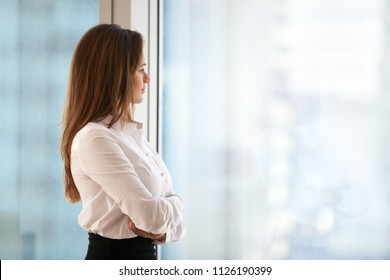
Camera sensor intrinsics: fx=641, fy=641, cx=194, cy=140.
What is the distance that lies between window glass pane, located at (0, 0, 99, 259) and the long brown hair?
4.26 ft

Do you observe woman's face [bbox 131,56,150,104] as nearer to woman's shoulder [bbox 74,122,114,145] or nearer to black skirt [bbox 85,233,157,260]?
woman's shoulder [bbox 74,122,114,145]

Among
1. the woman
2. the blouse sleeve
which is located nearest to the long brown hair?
the woman

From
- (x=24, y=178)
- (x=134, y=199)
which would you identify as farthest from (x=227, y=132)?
(x=134, y=199)

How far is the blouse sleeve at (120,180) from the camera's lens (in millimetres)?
1733

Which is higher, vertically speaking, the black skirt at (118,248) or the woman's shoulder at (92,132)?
the woman's shoulder at (92,132)

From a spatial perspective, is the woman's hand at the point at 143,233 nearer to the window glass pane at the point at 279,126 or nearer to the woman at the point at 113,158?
the woman at the point at 113,158

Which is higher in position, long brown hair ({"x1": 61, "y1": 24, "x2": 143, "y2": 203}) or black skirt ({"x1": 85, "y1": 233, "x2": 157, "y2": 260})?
long brown hair ({"x1": 61, "y1": 24, "x2": 143, "y2": 203})

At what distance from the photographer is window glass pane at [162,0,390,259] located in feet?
9.23

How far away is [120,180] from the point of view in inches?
68.1

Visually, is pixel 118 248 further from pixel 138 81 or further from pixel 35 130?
pixel 35 130

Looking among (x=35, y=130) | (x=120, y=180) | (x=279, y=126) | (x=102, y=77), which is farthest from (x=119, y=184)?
(x=35, y=130)

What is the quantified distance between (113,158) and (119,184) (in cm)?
7

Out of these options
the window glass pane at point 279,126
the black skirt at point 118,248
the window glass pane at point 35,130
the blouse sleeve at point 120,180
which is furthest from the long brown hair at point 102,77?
the window glass pane at point 35,130
